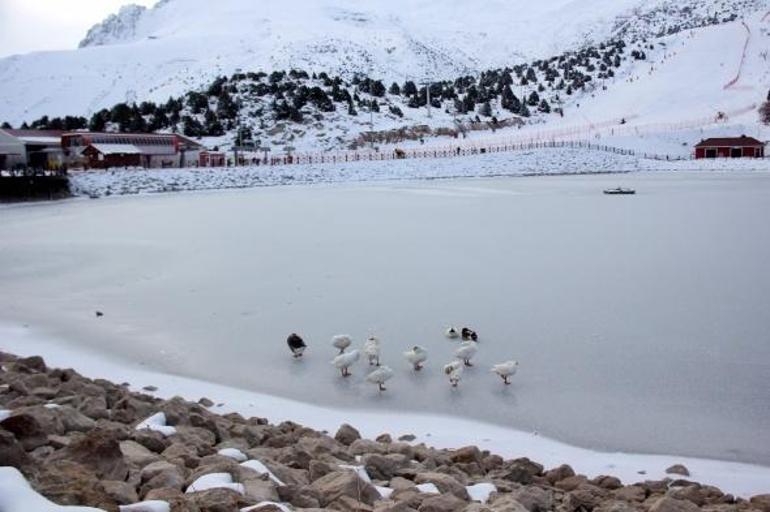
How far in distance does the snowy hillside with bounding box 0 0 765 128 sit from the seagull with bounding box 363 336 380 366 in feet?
319

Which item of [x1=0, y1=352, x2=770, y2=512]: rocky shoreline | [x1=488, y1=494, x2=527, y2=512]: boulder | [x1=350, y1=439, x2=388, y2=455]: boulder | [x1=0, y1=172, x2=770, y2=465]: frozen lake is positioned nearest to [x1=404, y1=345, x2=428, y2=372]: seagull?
[x1=0, y1=172, x2=770, y2=465]: frozen lake

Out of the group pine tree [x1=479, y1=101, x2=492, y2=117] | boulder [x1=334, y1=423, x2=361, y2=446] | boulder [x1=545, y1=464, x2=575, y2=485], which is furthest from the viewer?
pine tree [x1=479, y1=101, x2=492, y2=117]

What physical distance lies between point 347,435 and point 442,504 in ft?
6.18

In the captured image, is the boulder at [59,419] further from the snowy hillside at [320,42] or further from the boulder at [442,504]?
the snowy hillside at [320,42]

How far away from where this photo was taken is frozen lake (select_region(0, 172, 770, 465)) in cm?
687

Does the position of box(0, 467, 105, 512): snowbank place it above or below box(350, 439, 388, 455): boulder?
above

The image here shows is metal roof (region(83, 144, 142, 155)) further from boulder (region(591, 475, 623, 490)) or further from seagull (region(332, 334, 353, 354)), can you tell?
boulder (region(591, 475, 623, 490))

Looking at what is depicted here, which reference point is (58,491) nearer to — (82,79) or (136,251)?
(136,251)

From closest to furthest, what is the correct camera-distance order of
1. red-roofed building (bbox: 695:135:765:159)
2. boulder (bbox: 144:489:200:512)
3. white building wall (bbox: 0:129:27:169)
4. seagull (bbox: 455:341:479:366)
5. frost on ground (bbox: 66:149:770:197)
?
1. boulder (bbox: 144:489:200:512)
2. seagull (bbox: 455:341:479:366)
3. frost on ground (bbox: 66:149:770:197)
4. white building wall (bbox: 0:129:27:169)
5. red-roofed building (bbox: 695:135:765:159)

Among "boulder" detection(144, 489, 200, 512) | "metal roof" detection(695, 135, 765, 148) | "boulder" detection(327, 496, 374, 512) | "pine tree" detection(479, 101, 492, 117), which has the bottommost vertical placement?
"boulder" detection(327, 496, 374, 512)

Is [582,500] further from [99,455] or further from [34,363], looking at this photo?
[34,363]

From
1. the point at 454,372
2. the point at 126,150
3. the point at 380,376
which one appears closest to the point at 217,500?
the point at 380,376

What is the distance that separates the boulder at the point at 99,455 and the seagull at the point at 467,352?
426cm

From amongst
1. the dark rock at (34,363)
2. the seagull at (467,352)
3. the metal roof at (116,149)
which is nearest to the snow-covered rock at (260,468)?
the seagull at (467,352)
